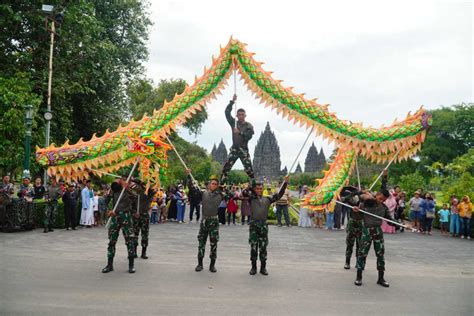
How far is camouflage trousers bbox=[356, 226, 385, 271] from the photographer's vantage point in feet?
24.6

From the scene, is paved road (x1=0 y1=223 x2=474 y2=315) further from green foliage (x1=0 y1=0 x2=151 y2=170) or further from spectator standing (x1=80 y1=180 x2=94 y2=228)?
green foliage (x1=0 y1=0 x2=151 y2=170)

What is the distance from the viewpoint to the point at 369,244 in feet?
25.4

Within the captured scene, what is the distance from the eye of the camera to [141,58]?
24.8m

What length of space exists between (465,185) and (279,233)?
9071 millimetres

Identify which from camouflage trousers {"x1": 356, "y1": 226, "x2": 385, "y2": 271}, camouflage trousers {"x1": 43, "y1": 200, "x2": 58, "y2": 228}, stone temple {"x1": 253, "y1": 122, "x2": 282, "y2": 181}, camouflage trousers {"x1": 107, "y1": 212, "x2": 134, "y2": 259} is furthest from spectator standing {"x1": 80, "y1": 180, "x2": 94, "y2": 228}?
stone temple {"x1": 253, "y1": 122, "x2": 282, "y2": 181}

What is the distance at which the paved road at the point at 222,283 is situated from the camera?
19.0ft

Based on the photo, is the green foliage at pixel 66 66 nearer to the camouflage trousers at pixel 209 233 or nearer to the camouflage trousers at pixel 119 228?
the camouflage trousers at pixel 119 228

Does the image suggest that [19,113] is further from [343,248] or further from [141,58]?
[343,248]

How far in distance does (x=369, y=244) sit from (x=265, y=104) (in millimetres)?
3357

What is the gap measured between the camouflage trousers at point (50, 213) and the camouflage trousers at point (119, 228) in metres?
6.28

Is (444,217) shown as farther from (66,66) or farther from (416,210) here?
(66,66)

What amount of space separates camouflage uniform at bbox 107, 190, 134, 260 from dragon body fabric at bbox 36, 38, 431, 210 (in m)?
1.03

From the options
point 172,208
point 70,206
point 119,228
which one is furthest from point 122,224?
point 172,208

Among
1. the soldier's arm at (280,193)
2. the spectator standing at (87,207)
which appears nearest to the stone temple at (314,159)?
the spectator standing at (87,207)
